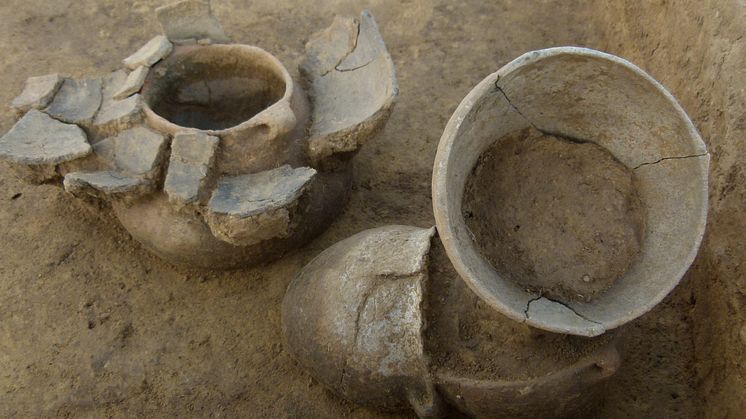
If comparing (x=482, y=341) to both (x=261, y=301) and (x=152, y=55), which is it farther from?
(x=152, y=55)

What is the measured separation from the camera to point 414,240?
82.3 inches

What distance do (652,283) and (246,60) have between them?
175cm

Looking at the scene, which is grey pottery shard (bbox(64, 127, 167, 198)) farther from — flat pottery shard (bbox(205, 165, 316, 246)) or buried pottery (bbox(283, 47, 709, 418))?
buried pottery (bbox(283, 47, 709, 418))

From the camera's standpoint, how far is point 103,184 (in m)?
2.21

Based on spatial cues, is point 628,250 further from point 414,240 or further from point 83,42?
point 83,42

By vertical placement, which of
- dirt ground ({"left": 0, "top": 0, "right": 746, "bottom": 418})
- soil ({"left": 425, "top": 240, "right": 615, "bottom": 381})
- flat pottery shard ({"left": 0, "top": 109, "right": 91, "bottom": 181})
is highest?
flat pottery shard ({"left": 0, "top": 109, "right": 91, "bottom": 181})

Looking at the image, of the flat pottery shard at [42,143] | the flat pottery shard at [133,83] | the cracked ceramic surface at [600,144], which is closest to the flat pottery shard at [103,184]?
the flat pottery shard at [42,143]

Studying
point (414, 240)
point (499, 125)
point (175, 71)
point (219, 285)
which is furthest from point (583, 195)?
point (175, 71)

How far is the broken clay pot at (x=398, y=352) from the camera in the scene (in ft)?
6.23

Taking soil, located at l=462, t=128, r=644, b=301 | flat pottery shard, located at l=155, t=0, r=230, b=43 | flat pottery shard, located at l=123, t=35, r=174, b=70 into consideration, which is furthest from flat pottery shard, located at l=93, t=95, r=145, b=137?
soil, located at l=462, t=128, r=644, b=301

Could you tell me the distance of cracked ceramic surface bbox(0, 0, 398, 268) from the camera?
2.21 meters

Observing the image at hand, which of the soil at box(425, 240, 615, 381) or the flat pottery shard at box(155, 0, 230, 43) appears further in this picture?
the flat pottery shard at box(155, 0, 230, 43)

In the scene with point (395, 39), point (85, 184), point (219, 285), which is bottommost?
point (219, 285)

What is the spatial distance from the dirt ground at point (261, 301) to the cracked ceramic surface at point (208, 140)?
0.70 ft
